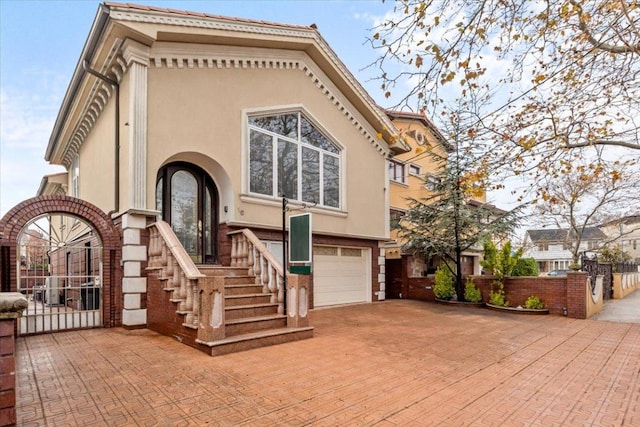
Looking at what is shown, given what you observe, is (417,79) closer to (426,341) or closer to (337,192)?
(426,341)

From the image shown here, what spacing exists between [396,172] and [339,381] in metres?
14.1

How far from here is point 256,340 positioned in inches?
240

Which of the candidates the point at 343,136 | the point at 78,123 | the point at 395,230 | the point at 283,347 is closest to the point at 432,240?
the point at 395,230

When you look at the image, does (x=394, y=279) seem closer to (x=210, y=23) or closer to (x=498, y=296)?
(x=498, y=296)

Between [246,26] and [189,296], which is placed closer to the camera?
[189,296]

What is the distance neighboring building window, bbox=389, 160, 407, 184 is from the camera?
17256mm

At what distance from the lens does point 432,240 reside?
13.1 m

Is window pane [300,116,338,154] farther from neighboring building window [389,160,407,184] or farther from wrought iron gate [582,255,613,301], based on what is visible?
wrought iron gate [582,255,613,301]

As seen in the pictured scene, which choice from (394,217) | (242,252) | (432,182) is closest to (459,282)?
(432,182)

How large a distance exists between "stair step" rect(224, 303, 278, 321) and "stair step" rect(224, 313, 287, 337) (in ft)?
0.38

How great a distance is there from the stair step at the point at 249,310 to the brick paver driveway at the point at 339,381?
0.94 m

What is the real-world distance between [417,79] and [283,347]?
15.1 ft

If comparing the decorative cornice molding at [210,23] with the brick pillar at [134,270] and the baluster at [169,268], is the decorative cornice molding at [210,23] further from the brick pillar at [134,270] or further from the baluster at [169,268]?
the baluster at [169,268]

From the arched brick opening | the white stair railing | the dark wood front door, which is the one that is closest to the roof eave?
the arched brick opening
